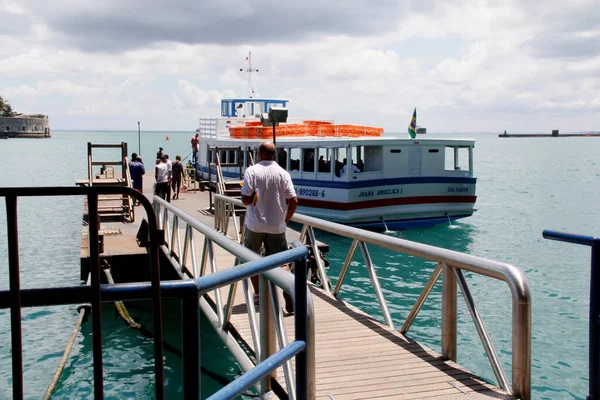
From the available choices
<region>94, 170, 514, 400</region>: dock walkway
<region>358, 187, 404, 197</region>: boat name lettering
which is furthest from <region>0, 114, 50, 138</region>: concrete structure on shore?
<region>94, 170, 514, 400</region>: dock walkway

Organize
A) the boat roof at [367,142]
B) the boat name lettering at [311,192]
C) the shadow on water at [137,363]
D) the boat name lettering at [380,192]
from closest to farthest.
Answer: the shadow on water at [137,363]
the boat roof at [367,142]
the boat name lettering at [380,192]
the boat name lettering at [311,192]

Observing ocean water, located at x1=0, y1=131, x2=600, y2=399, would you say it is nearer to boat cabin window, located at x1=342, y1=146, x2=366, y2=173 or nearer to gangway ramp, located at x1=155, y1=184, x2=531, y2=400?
boat cabin window, located at x1=342, y1=146, x2=366, y2=173

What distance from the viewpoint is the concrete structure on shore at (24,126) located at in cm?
16225

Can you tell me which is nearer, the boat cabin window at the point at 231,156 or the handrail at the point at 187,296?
the handrail at the point at 187,296

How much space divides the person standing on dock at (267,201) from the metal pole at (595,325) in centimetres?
325

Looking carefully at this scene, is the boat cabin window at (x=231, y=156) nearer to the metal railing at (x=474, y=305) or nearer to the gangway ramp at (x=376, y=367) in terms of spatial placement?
the gangway ramp at (x=376, y=367)

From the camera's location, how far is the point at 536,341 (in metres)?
11.1

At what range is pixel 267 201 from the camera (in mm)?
6605

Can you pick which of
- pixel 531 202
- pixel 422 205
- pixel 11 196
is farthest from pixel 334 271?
pixel 531 202

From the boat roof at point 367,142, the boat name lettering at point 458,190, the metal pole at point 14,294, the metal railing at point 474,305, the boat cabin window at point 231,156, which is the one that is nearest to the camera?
the metal pole at point 14,294

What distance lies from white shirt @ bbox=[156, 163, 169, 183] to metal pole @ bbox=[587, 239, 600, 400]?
55.3 ft

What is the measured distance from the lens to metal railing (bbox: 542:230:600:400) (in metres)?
3.83

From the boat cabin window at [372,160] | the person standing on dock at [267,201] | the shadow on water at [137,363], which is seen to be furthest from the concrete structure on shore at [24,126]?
the person standing on dock at [267,201]

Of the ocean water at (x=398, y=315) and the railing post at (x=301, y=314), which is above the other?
the railing post at (x=301, y=314)
